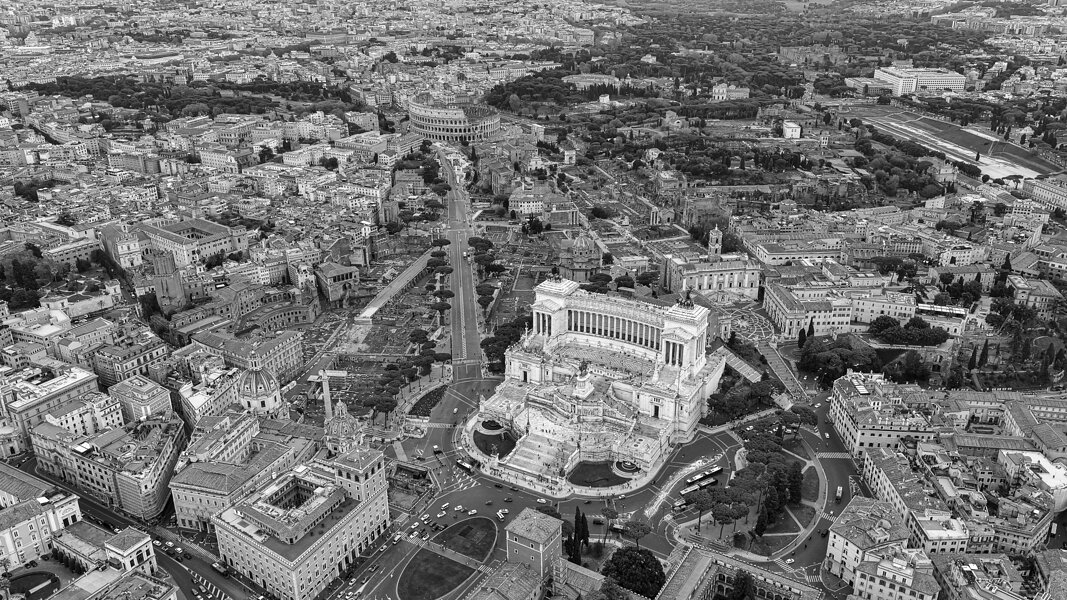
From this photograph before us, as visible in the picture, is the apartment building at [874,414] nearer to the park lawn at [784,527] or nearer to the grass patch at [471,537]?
the park lawn at [784,527]

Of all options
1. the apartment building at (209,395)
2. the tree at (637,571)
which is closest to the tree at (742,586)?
the tree at (637,571)

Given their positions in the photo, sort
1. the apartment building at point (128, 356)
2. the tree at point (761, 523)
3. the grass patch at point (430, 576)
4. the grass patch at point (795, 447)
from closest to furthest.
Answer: the grass patch at point (430, 576) → the tree at point (761, 523) → the grass patch at point (795, 447) → the apartment building at point (128, 356)

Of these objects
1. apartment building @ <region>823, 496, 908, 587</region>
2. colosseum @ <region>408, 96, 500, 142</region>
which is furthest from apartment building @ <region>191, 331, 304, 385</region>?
colosseum @ <region>408, 96, 500, 142</region>

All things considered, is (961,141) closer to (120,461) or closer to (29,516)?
(120,461)

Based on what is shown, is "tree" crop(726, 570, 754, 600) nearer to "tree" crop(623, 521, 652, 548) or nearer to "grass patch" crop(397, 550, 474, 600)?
"tree" crop(623, 521, 652, 548)

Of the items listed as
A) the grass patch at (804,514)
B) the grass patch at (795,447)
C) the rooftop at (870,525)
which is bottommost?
the grass patch at (804,514)

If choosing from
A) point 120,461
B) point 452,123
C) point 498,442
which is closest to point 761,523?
point 498,442

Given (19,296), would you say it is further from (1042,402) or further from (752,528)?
(1042,402)

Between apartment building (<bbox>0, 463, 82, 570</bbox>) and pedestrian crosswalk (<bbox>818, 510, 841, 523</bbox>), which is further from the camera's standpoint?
pedestrian crosswalk (<bbox>818, 510, 841, 523</bbox>)

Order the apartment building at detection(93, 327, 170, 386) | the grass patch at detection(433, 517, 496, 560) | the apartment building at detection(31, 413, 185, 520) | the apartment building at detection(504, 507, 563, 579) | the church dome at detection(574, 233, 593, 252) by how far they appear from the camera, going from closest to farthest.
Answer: the apartment building at detection(504, 507, 563, 579), the grass patch at detection(433, 517, 496, 560), the apartment building at detection(31, 413, 185, 520), the apartment building at detection(93, 327, 170, 386), the church dome at detection(574, 233, 593, 252)
